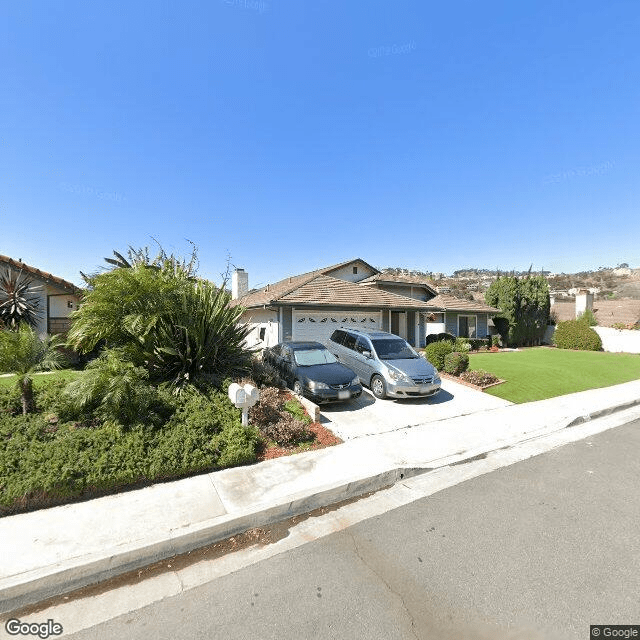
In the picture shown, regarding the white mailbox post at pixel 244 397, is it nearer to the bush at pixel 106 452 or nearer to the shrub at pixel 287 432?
the bush at pixel 106 452

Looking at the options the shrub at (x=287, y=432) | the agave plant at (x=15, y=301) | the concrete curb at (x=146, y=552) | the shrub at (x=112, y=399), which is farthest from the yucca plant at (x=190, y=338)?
the agave plant at (x=15, y=301)

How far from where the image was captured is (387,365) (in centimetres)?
895

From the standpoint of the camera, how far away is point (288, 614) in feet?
8.47

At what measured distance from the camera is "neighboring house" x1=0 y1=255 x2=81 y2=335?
40.0ft

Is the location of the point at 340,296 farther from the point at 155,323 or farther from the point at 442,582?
the point at 442,582

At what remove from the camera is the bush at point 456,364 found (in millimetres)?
11289

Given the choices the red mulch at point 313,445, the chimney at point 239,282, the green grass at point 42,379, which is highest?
the chimney at point 239,282

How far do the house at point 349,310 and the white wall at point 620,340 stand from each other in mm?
7376

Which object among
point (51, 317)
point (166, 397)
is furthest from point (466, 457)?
point (51, 317)

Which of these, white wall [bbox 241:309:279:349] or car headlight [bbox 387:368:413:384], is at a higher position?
white wall [bbox 241:309:279:349]

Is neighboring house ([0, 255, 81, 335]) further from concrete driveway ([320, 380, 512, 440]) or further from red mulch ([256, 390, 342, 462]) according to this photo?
concrete driveway ([320, 380, 512, 440])

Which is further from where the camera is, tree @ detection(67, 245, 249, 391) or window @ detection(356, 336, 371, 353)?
window @ detection(356, 336, 371, 353)

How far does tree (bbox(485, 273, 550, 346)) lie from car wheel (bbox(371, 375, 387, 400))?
55.4 feet

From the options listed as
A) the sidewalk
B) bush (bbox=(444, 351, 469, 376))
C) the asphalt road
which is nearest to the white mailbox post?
the sidewalk
